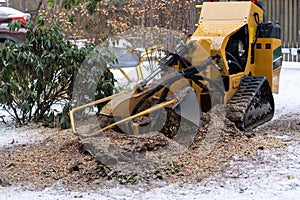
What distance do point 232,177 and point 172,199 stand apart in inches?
28.7

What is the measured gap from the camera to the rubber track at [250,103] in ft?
21.7

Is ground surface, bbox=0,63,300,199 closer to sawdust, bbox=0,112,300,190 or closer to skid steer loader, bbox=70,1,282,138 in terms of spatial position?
sawdust, bbox=0,112,300,190

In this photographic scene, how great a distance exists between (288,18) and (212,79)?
391 inches

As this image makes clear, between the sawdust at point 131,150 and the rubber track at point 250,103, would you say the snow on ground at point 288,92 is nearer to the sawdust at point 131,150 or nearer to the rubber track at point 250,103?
the rubber track at point 250,103

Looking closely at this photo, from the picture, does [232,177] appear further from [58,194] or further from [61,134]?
[61,134]

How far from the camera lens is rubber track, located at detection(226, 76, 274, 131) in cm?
662

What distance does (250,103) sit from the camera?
685cm

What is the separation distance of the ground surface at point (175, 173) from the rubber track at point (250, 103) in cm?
25

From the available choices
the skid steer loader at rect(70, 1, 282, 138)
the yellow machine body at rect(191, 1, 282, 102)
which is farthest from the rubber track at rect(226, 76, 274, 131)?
the yellow machine body at rect(191, 1, 282, 102)

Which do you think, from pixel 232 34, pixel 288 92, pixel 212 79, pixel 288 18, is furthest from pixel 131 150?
pixel 288 18

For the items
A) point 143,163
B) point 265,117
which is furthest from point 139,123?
point 265,117

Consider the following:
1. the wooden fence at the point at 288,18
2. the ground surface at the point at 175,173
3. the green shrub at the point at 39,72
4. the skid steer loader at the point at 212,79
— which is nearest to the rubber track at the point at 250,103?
the skid steer loader at the point at 212,79

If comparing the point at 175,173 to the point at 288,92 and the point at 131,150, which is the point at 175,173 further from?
the point at 288,92

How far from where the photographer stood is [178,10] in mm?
11695
